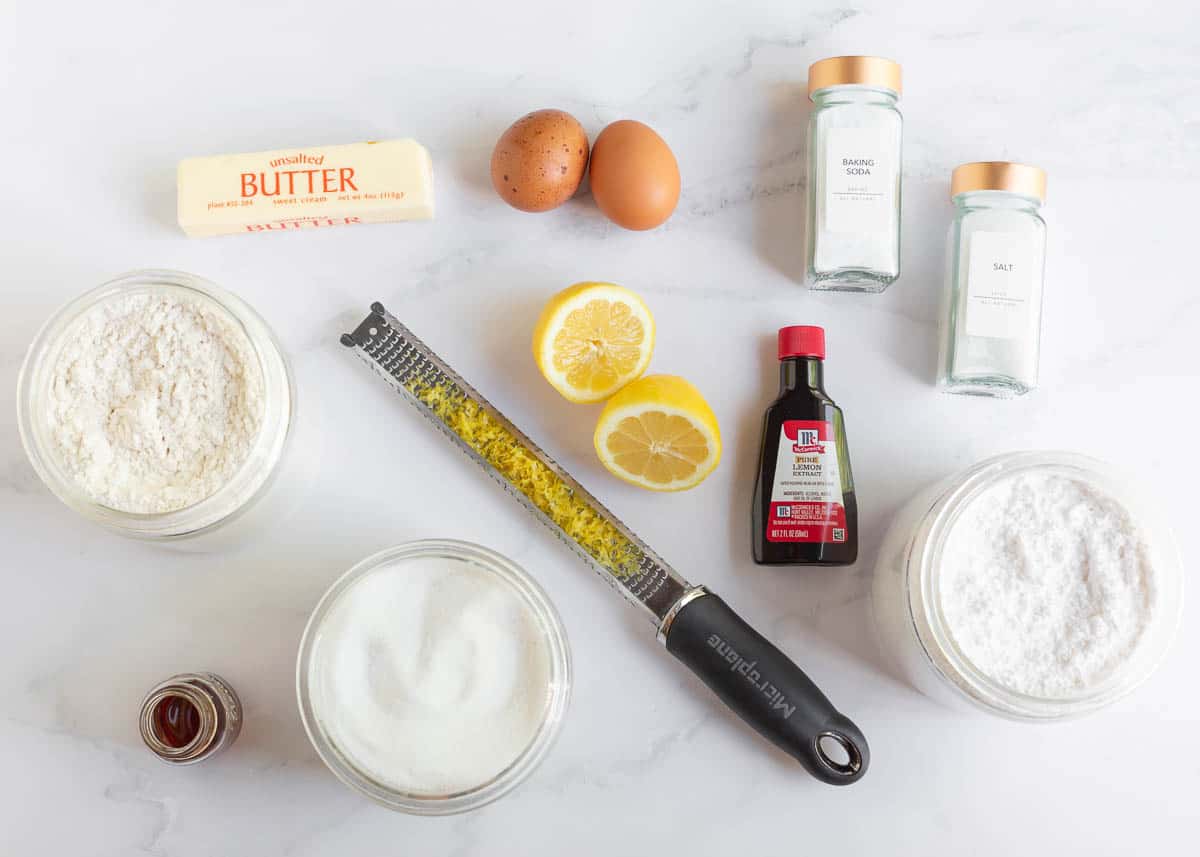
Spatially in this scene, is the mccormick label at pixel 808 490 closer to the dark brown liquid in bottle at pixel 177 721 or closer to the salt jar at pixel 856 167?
the salt jar at pixel 856 167

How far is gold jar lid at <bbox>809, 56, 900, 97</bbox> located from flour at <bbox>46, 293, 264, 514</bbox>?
60 centimetres

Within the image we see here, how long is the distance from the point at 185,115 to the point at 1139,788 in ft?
3.97

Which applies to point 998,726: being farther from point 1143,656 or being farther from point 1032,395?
point 1032,395

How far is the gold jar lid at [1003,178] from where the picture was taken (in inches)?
34.3

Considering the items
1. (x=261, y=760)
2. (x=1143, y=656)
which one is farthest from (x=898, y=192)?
(x=261, y=760)

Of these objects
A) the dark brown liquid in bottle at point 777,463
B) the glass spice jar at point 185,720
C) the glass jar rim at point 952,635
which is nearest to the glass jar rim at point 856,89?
the dark brown liquid in bottle at point 777,463

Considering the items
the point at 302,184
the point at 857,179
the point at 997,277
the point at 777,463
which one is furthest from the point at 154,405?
the point at 997,277

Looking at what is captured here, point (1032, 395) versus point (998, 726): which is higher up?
point (1032, 395)

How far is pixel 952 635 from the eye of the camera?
0.77 m

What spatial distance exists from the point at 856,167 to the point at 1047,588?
1.41 ft

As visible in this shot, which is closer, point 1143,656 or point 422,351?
point 1143,656

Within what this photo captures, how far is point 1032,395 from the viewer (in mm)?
939

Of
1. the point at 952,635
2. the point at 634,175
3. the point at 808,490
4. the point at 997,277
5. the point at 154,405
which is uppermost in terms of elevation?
the point at 634,175

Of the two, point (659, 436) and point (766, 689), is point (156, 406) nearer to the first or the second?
point (659, 436)
